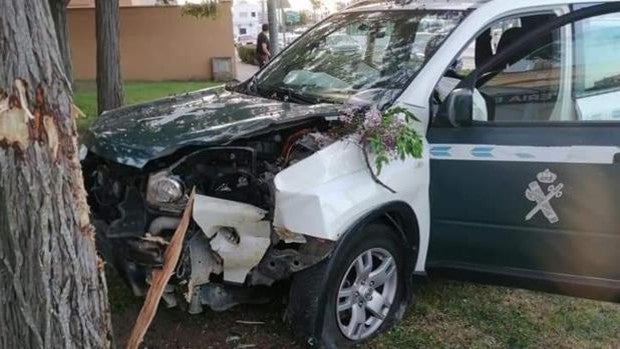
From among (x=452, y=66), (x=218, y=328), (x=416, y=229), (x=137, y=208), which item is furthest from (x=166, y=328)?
(x=452, y=66)

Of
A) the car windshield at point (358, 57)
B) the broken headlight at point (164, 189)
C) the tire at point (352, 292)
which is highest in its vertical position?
the car windshield at point (358, 57)

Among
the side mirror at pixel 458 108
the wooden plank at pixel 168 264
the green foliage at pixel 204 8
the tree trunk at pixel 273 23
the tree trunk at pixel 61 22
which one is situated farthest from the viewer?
the green foliage at pixel 204 8

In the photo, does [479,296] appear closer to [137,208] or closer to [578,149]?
[578,149]

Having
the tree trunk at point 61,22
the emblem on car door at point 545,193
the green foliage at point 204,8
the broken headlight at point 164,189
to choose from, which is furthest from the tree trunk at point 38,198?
the green foliage at point 204,8

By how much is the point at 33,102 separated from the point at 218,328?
1983mm

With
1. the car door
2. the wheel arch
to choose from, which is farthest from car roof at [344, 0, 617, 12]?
the wheel arch

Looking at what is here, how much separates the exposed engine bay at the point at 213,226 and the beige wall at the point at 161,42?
662 inches

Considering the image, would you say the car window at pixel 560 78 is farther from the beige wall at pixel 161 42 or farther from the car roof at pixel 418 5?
the beige wall at pixel 161 42

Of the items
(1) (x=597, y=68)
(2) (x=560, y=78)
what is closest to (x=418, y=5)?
(2) (x=560, y=78)

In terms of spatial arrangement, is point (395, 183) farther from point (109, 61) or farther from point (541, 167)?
point (109, 61)

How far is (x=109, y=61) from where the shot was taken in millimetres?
9672

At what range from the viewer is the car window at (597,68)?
3.66m

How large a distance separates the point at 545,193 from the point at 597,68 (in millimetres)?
803

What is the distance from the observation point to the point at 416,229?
3.75 m
